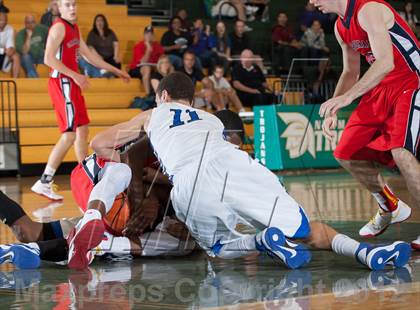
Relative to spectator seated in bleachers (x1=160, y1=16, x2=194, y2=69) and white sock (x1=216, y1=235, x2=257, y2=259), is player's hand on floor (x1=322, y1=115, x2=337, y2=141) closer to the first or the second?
white sock (x1=216, y1=235, x2=257, y2=259)

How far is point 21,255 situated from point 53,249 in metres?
0.18

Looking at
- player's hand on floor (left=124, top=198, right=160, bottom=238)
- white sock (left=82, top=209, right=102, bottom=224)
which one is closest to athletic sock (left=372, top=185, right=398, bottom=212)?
player's hand on floor (left=124, top=198, right=160, bottom=238)

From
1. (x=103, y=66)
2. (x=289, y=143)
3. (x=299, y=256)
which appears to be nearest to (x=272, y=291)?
(x=299, y=256)

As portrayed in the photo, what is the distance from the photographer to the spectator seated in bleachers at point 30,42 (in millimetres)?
14328

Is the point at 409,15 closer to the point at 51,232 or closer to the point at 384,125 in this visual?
the point at 384,125

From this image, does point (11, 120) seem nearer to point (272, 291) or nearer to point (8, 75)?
point (8, 75)

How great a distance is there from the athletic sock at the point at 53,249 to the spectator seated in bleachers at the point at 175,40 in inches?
437

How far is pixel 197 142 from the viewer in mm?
4887

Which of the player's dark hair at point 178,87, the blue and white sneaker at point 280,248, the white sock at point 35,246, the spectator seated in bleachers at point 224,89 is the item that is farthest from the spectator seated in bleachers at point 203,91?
the blue and white sneaker at point 280,248

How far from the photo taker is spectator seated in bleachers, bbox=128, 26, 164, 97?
15.4m

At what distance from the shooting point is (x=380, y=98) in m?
5.64

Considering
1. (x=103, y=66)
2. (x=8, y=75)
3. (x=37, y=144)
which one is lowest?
(x=37, y=144)

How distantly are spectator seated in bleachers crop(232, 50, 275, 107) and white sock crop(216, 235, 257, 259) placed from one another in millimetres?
10743

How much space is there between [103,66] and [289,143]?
4.55 m
